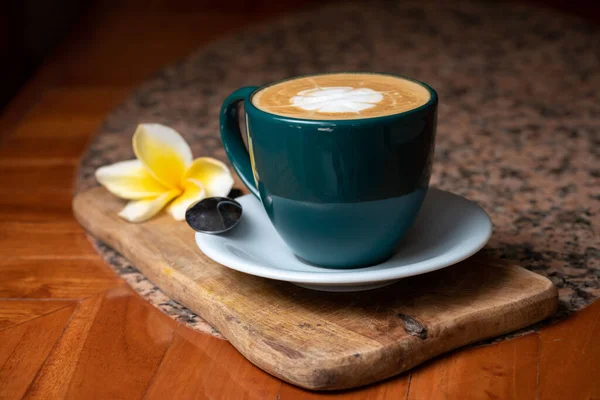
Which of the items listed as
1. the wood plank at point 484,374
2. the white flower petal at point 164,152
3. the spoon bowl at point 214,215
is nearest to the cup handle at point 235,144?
the spoon bowl at point 214,215

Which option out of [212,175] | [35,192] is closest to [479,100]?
[212,175]

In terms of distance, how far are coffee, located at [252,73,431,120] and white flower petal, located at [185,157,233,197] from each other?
180 millimetres

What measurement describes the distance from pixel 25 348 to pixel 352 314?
28 centimetres

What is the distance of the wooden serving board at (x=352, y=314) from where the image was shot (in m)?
0.56

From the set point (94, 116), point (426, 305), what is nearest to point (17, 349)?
point (426, 305)

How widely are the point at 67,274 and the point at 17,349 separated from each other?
0.15 metres

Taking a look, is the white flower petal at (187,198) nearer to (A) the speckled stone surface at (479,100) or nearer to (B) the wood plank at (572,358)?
(A) the speckled stone surface at (479,100)

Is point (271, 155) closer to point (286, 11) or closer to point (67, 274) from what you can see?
point (67, 274)

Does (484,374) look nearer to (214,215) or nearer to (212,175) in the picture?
(214,215)

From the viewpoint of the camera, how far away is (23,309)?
711 millimetres

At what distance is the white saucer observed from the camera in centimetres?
58

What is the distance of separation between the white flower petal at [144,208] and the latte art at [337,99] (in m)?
→ 0.24

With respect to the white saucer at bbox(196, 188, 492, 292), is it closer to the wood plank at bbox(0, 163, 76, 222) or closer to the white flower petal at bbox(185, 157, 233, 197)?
the white flower petal at bbox(185, 157, 233, 197)

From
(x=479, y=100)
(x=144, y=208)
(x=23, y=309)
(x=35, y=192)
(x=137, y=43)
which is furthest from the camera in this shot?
(x=137, y=43)
